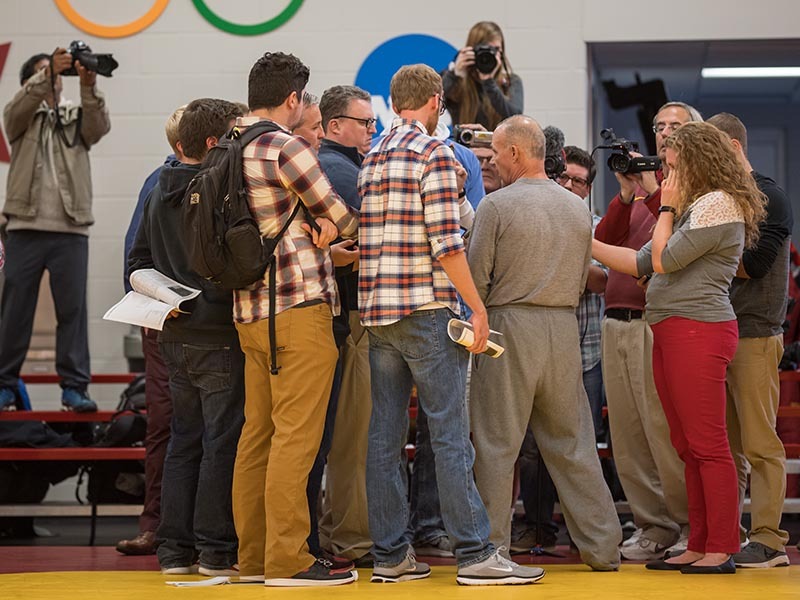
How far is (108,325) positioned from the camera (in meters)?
6.60

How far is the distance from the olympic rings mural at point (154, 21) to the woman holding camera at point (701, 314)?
3.09 meters

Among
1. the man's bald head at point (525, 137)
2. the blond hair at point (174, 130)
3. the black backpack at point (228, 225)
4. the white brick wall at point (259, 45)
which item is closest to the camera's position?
the black backpack at point (228, 225)

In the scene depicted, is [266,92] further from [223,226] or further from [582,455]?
[582,455]

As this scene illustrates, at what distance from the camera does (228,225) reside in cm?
353

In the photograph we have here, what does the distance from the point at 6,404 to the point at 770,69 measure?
563 cm

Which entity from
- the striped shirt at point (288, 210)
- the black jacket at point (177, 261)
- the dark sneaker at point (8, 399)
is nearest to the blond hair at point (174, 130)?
the black jacket at point (177, 261)

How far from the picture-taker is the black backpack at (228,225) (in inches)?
137

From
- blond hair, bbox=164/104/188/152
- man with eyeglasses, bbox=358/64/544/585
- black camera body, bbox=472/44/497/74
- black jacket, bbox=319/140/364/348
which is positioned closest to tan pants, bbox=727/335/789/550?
man with eyeglasses, bbox=358/64/544/585

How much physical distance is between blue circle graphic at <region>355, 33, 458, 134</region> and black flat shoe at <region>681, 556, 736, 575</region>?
3235mm

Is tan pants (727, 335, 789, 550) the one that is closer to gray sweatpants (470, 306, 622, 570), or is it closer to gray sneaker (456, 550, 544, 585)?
gray sweatpants (470, 306, 622, 570)

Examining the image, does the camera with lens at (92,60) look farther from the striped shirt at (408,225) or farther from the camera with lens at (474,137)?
the striped shirt at (408,225)

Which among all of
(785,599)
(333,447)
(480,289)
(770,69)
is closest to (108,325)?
(333,447)

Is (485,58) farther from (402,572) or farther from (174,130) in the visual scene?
(402,572)

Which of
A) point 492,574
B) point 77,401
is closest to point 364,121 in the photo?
point 492,574
